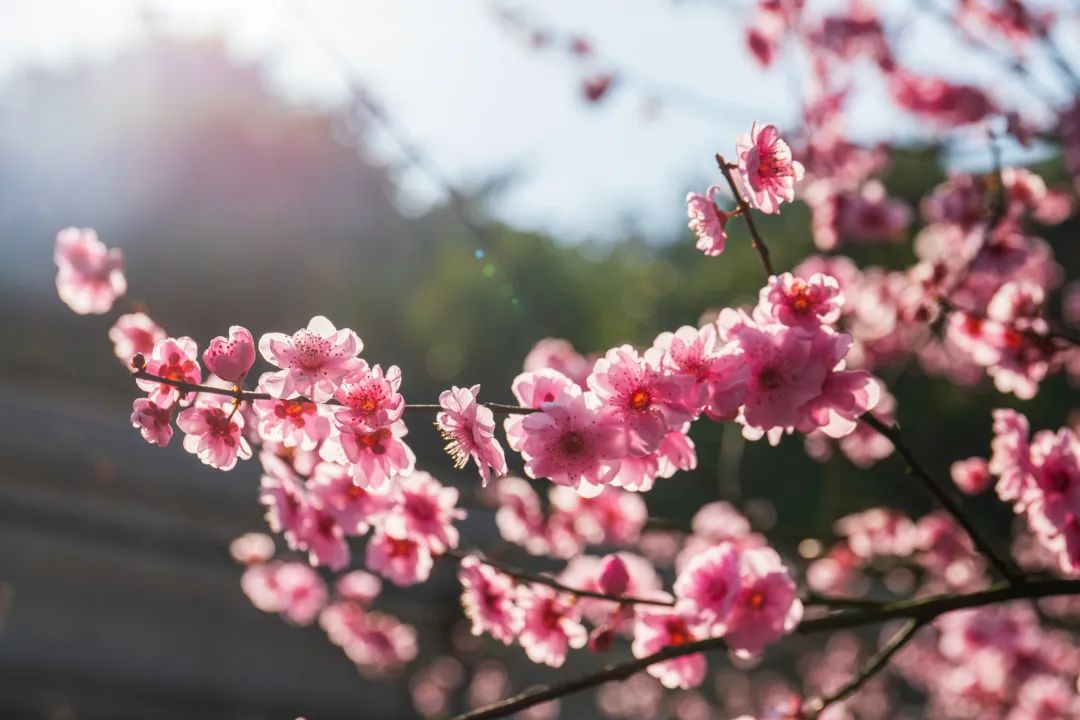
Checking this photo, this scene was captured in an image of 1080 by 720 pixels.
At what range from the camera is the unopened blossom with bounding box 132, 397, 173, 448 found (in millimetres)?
1326

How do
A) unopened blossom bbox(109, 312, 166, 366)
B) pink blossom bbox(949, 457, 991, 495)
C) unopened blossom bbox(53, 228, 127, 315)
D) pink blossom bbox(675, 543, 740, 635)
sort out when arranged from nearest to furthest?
pink blossom bbox(675, 543, 740, 635) → unopened blossom bbox(109, 312, 166, 366) → unopened blossom bbox(53, 228, 127, 315) → pink blossom bbox(949, 457, 991, 495)

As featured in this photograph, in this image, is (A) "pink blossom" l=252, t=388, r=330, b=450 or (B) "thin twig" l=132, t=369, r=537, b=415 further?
(A) "pink blossom" l=252, t=388, r=330, b=450

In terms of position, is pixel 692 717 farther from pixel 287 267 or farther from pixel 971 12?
pixel 287 267

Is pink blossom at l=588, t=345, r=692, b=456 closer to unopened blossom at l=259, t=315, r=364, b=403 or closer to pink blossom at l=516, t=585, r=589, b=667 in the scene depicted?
unopened blossom at l=259, t=315, r=364, b=403

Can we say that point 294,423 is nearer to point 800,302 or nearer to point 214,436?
point 214,436

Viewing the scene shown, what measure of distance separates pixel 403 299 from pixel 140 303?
1271cm

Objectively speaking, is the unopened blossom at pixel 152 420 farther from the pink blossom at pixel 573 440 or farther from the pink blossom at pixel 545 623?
the pink blossom at pixel 545 623

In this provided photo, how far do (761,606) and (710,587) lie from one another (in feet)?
0.30

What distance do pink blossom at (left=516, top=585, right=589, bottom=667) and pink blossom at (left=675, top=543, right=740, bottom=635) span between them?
0.31 m

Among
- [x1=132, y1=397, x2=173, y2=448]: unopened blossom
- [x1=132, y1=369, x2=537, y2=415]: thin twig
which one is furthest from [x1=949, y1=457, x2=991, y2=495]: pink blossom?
[x1=132, y1=397, x2=173, y2=448]: unopened blossom

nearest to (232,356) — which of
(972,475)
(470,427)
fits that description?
(470,427)

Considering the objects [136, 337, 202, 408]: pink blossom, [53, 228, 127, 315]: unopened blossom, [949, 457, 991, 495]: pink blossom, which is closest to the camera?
[136, 337, 202, 408]: pink blossom

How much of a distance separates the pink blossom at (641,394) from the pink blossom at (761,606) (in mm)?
377

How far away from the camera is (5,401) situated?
437 cm
